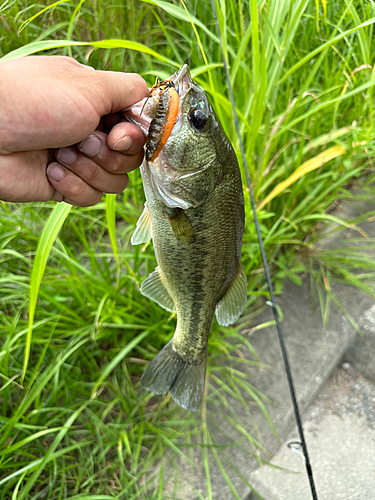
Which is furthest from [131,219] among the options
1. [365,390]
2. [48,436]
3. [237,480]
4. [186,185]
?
[365,390]

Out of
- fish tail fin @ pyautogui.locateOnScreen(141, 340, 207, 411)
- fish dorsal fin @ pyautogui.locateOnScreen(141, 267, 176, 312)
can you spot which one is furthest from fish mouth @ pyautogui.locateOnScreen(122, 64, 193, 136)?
fish tail fin @ pyautogui.locateOnScreen(141, 340, 207, 411)

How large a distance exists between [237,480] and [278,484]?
20 cm

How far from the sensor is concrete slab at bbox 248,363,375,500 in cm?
174

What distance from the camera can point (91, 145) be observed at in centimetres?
110

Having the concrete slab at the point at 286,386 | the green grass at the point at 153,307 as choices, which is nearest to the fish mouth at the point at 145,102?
the green grass at the point at 153,307

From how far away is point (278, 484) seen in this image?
1.74 metres

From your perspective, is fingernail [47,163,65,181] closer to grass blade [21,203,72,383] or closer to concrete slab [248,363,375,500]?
grass blade [21,203,72,383]

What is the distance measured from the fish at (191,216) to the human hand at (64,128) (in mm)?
72

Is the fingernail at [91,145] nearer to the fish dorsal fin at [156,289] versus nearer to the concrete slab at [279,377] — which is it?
the fish dorsal fin at [156,289]

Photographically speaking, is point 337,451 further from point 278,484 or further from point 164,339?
point 164,339

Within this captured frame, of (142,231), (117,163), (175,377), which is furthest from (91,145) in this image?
(175,377)

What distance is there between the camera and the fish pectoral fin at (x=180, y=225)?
1095 millimetres

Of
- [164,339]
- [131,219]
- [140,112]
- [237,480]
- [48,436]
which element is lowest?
[237,480]

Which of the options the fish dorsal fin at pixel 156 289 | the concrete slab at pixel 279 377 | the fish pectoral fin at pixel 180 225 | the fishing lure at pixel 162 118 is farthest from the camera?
the concrete slab at pixel 279 377
